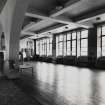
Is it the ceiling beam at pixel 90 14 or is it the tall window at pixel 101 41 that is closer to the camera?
the ceiling beam at pixel 90 14

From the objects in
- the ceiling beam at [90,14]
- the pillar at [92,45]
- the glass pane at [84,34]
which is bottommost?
the pillar at [92,45]

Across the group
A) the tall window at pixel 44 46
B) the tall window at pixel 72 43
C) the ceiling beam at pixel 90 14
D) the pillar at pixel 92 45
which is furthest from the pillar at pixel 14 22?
the tall window at pixel 44 46

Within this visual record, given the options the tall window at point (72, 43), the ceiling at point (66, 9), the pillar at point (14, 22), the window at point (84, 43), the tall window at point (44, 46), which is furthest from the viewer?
the tall window at point (44, 46)

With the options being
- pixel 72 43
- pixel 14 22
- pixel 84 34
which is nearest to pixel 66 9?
pixel 14 22

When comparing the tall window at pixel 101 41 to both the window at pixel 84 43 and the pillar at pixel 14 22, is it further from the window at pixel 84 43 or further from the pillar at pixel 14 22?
the pillar at pixel 14 22

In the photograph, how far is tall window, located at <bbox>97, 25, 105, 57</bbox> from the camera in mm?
10367

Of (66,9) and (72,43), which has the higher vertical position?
(66,9)

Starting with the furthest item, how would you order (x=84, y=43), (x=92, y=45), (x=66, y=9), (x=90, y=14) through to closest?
(x=84, y=43) < (x=92, y=45) < (x=90, y=14) < (x=66, y=9)

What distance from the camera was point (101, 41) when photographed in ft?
34.5

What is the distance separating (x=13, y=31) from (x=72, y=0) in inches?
125

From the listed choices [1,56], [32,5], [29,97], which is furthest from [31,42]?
[29,97]

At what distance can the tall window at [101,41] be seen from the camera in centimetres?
1037

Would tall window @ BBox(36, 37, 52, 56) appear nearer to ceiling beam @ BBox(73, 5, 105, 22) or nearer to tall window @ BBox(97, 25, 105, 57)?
tall window @ BBox(97, 25, 105, 57)

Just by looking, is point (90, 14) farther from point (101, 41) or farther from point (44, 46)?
point (44, 46)
